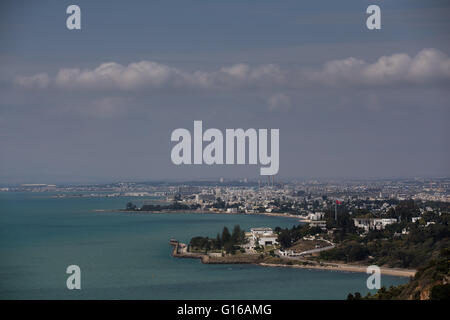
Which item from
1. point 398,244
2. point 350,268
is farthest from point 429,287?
point 398,244

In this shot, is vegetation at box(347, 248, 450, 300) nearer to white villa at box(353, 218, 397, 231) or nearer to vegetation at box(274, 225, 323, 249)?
vegetation at box(274, 225, 323, 249)

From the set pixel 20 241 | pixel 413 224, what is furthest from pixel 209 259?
pixel 20 241

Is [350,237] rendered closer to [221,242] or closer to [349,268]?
[349,268]

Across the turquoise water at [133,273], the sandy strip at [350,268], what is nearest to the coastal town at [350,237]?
the sandy strip at [350,268]

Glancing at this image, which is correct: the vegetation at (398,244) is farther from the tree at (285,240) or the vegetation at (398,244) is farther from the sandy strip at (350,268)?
the tree at (285,240)

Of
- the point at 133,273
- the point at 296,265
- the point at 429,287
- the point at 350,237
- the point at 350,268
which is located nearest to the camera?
the point at 429,287

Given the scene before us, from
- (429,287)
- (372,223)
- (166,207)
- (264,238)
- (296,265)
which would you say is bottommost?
(296,265)

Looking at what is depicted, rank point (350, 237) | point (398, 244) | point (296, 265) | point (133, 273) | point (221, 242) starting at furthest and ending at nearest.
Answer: point (221, 242), point (350, 237), point (398, 244), point (296, 265), point (133, 273)

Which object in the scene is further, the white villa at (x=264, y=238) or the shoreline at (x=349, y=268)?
the white villa at (x=264, y=238)
